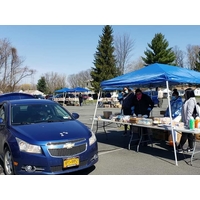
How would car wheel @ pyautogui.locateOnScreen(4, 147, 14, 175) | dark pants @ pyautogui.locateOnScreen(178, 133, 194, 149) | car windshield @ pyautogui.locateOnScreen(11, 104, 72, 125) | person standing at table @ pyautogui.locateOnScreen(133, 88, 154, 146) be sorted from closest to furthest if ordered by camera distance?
car wheel @ pyautogui.locateOnScreen(4, 147, 14, 175) → car windshield @ pyautogui.locateOnScreen(11, 104, 72, 125) → dark pants @ pyautogui.locateOnScreen(178, 133, 194, 149) → person standing at table @ pyautogui.locateOnScreen(133, 88, 154, 146)

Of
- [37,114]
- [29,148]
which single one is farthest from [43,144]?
[37,114]

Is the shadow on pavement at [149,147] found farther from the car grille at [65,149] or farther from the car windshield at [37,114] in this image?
the car grille at [65,149]

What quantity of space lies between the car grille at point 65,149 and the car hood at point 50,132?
0.12m

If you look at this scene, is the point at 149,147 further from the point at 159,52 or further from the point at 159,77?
the point at 159,52

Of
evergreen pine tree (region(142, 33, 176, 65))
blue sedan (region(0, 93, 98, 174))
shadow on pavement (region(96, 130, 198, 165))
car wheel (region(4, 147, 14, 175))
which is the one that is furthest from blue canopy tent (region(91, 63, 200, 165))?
evergreen pine tree (region(142, 33, 176, 65))

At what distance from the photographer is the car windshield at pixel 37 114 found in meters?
5.41

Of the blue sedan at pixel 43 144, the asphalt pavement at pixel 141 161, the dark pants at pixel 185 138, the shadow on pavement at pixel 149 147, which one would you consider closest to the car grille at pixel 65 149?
the blue sedan at pixel 43 144

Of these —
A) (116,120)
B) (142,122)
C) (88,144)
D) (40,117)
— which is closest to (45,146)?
(88,144)

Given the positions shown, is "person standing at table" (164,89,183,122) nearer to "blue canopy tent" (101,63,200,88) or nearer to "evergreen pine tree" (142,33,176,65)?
"blue canopy tent" (101,63,200,88)

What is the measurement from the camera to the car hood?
14.7 feet

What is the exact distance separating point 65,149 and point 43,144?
0.41 metres

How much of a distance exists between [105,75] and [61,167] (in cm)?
4131

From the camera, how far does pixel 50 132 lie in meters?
4.69

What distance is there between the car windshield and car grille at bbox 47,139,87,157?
3.81ft
